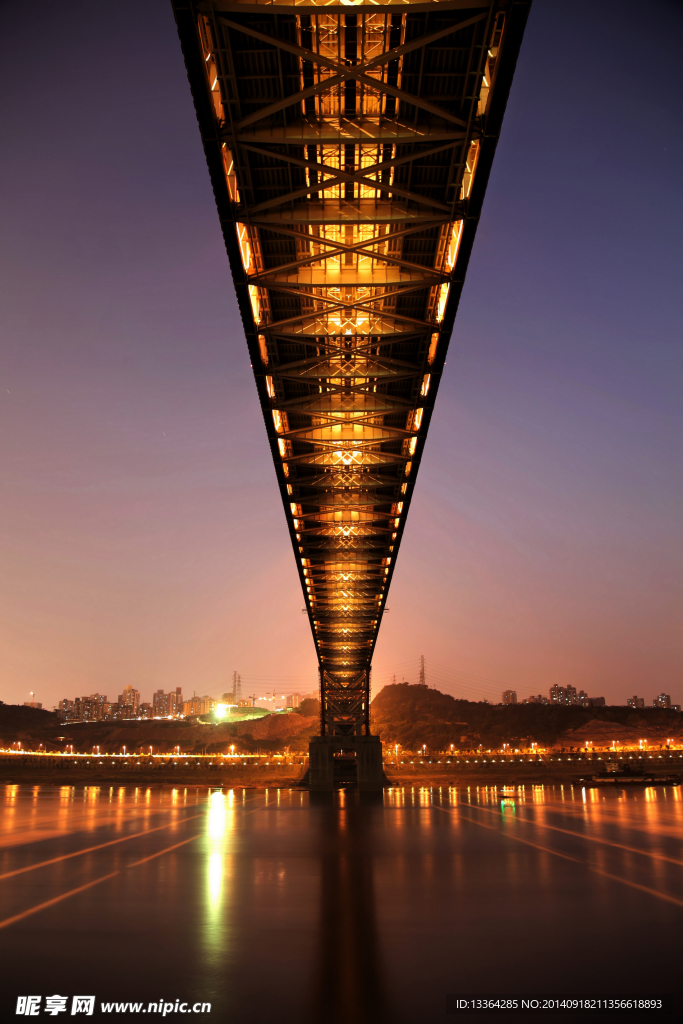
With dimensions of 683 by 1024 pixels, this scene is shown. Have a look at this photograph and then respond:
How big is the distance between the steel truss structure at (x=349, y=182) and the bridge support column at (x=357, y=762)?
49108 mm

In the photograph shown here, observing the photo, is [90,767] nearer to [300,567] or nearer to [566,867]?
[300,567]

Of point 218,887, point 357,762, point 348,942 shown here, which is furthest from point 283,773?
point 348,942

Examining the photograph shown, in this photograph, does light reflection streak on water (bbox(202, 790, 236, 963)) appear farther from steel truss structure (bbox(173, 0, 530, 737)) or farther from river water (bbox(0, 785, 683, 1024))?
steel truss structure (bbox(173, 0, 530, 737))

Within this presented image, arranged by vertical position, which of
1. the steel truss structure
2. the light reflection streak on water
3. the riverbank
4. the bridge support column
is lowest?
the riverbank

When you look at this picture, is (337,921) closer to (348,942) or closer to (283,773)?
(348,942)

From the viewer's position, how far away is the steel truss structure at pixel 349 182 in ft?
41.5

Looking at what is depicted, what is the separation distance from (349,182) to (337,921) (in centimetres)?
1650

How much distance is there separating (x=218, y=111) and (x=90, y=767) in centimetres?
Answer: 11946

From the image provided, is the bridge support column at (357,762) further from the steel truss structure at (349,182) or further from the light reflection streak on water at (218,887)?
the steel truss structure at (349,182)

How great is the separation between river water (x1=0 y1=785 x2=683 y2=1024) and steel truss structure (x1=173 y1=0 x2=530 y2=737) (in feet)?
47.5

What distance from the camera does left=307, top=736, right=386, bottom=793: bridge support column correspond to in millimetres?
68062

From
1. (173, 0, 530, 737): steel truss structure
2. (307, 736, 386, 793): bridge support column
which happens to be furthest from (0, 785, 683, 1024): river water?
(307, 736, 386, 793): bridge support column

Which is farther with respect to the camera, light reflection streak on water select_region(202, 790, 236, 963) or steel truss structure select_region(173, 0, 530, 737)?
steel truss structure select_region(173, 0, 530, 737)

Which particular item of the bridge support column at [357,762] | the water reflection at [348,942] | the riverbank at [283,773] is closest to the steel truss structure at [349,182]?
the water reflection at [348,942]
